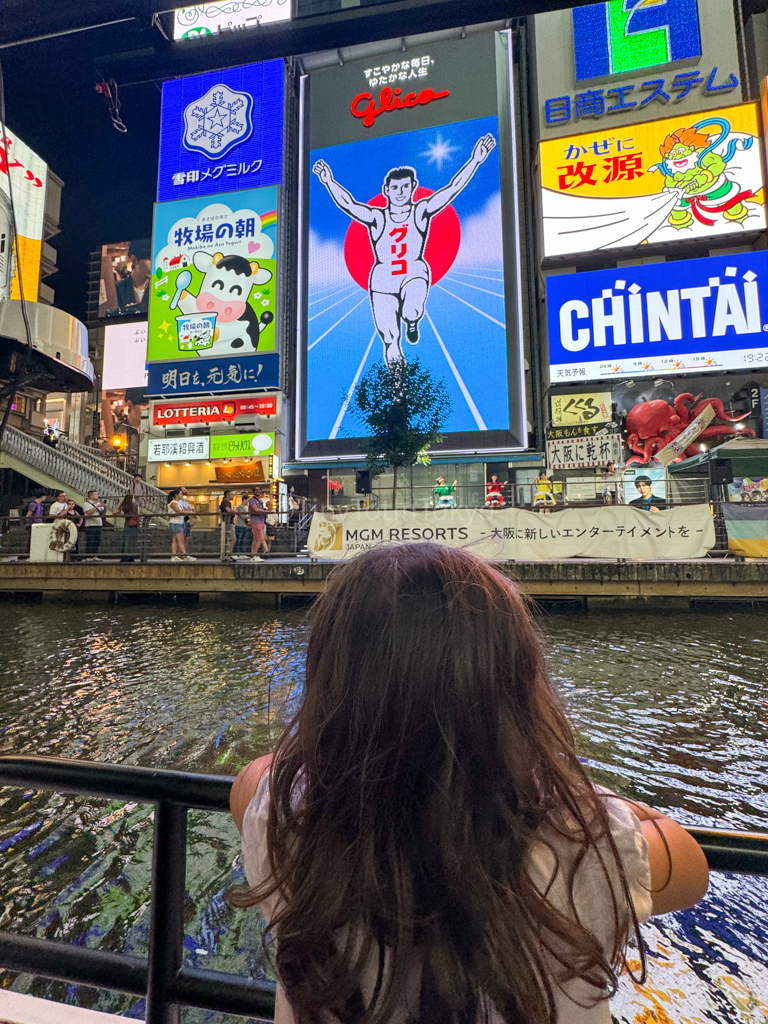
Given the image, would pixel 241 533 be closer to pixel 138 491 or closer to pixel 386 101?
pixel 138 491

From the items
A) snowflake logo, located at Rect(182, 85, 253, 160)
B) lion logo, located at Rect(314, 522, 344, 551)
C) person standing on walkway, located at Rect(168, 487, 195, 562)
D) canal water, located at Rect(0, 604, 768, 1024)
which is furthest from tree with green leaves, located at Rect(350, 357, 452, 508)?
snowflake logo, located at Rect(182, 85, 253, 160)

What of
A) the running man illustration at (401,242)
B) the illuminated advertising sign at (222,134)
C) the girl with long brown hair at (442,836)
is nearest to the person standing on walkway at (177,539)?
the girl with long brown hair at (442,836)

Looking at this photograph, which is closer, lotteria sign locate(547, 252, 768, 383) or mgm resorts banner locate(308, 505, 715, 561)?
mgm resorts banner locate(308, 505, 715, 561)

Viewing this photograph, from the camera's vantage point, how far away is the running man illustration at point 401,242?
926 inches

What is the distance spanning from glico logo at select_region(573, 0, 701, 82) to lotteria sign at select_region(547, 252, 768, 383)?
865 centimetres

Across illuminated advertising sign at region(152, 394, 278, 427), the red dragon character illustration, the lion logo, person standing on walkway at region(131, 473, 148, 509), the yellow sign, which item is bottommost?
the lion logo

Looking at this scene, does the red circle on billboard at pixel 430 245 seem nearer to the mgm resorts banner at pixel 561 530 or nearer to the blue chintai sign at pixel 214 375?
the blue chintai sign at pixel 214 375

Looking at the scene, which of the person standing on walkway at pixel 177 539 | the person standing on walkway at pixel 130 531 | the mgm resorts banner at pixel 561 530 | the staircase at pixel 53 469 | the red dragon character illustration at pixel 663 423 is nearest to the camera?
the mgm resorts banner at pixel 561 530

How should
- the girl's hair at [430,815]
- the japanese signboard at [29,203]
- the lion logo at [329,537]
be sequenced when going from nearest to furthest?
the girl's hair at [430,815]
the lion logo at [329,537]
the japanese signboard at [29,203]

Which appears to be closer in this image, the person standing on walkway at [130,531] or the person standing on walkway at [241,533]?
the person standing on walkway at [130,531]

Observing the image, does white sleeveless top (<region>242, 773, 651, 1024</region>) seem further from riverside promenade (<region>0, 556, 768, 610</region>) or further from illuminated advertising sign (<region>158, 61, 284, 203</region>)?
illuminated advertising sign (<region>158, 61, 284, 203</region>)

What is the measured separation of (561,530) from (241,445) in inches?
672

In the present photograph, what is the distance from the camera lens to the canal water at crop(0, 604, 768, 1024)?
198cm

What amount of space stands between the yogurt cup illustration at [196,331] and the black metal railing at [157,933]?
2628 cm
